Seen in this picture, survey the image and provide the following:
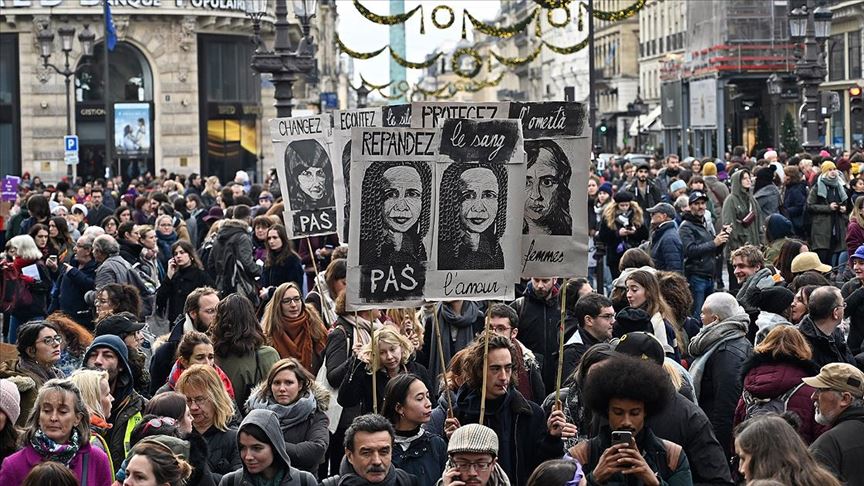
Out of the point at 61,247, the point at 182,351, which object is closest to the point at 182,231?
the point at 61,247

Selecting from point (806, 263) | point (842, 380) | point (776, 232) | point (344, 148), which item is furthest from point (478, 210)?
point (776, 232)

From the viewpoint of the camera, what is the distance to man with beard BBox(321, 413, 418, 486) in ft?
22.9

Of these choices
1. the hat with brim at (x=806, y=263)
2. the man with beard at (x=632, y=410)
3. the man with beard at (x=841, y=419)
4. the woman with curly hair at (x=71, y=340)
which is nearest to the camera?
the man with beard at (x=632, y=410)

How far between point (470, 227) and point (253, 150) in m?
48.8

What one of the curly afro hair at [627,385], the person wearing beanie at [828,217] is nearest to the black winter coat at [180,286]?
the person wearing beanie at [828,217]

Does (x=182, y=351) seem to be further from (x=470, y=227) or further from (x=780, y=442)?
(x=780, y=442)

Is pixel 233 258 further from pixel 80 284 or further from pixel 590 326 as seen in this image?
pixel 590 326

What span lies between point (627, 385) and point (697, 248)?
33.4ft

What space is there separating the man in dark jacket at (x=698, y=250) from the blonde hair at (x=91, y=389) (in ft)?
29.9

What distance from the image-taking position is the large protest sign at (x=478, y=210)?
25.3 ft

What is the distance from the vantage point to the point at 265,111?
59.6 metres

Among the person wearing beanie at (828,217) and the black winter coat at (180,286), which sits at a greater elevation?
the person wearing beanie at (828,217)

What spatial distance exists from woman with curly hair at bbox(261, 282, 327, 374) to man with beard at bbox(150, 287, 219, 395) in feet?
1.38

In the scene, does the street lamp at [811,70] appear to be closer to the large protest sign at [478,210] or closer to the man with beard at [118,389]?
the man with beard at [118,389]
